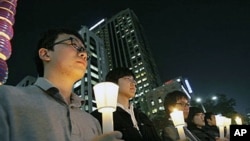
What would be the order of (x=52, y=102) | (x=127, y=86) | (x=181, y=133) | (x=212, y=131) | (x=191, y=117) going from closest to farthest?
(x=52, y=102)
(x=181, y=133)
(x=127, y=86)
(x=191, y=117)
(x=212, y=131)

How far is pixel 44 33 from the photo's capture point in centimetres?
246

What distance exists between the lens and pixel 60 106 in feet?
5.79

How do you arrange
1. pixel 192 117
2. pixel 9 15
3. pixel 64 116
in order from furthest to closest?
pixel 9 15
pixel 192 117
pixel 64 116

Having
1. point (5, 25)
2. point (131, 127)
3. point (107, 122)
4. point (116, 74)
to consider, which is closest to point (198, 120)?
point (116, 74)

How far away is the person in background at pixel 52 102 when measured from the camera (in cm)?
144

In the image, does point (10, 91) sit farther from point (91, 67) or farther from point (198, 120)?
point (91, 67)

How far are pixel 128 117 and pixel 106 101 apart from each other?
1.73m

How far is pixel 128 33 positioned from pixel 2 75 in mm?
83096

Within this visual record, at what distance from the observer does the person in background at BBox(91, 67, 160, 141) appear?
114 inches

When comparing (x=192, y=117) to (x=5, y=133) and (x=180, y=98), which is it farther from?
(x=5, y=133)

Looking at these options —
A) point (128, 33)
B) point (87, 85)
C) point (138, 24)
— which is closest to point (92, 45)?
point (87, 85)

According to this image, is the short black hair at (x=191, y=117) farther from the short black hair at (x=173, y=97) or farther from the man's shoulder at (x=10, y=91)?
the man's shoulder at (x=10, y=91)

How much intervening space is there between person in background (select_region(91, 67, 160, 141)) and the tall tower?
81.5 metres

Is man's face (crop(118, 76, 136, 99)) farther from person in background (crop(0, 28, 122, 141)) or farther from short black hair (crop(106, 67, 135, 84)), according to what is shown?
person in background (crop(0, 28, 122, 141))
